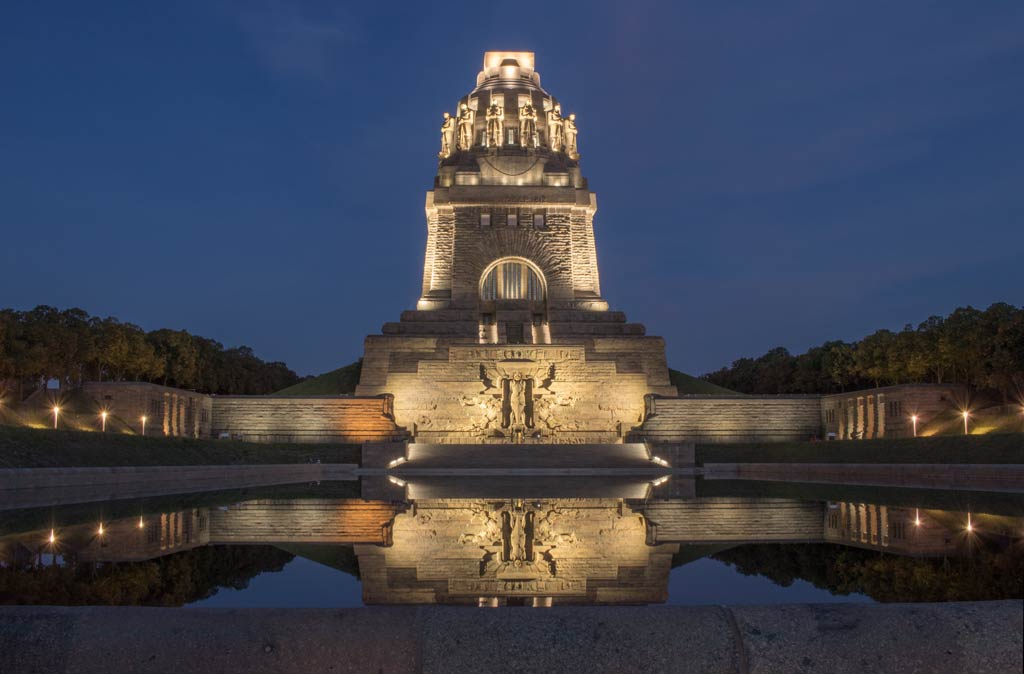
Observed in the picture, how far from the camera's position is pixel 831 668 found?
2936mm

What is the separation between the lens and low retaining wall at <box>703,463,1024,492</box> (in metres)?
18.1

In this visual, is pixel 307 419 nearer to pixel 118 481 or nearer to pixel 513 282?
pixel 513 282

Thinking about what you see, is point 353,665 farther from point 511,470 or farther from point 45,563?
point 511,470

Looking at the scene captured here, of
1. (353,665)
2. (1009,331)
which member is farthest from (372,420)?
(353,665)

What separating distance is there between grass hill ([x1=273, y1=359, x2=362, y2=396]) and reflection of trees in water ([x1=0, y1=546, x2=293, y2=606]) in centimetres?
3687

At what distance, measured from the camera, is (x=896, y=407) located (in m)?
35.2

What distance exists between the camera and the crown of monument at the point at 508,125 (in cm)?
5072

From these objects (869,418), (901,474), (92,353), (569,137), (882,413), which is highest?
(569,137)

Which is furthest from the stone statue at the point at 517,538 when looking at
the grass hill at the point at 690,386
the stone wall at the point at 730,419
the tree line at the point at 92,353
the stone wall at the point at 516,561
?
the grass hill at the point at 690,386

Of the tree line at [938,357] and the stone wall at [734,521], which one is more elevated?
the tree line at [938,357]

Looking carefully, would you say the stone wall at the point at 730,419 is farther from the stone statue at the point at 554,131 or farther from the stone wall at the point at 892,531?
the stone wall at the point at 892,531

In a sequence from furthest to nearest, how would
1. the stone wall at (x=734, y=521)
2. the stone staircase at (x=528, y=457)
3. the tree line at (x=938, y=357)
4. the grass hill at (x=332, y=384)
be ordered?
the grass hill at (x=332, y=384) → the tree line at (x=938, y=357) → the stone staircase at (x=528, y=457) → the stone wall at (x=734, y=521)

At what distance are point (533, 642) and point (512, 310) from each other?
43951 millimetres

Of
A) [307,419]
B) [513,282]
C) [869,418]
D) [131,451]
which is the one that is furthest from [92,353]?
[869,418]
